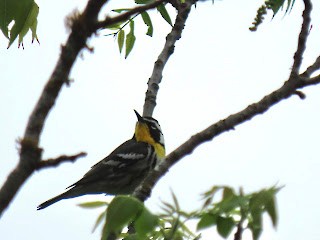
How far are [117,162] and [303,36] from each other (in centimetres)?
627

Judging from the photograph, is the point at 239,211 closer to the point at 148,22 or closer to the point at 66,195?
the point at 148,22

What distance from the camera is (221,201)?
246 cm

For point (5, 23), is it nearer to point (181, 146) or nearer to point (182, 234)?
point (181, 146)

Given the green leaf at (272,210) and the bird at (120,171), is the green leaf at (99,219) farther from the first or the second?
the bird at (120,171)

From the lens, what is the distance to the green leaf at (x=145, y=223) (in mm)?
2359

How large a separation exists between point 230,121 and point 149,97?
240 cm

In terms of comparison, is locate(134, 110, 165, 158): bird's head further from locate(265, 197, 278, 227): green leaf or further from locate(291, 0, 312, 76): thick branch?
locate(265, 197, 278, 227): green leaf

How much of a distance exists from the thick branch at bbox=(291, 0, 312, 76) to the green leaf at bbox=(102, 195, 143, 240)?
95 cm

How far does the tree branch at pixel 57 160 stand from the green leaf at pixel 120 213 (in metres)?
0.89

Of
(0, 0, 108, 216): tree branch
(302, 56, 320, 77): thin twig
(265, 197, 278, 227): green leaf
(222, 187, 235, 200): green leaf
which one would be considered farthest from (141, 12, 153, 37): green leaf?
(0, 0, 108, 216): tree branch

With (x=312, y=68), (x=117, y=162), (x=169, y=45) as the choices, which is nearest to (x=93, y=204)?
(x=312, y=68)

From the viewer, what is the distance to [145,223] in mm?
2363

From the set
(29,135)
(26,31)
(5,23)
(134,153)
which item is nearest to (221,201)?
(5,23)

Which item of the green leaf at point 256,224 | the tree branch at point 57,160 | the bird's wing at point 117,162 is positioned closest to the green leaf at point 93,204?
the green leaf at point 256,224
